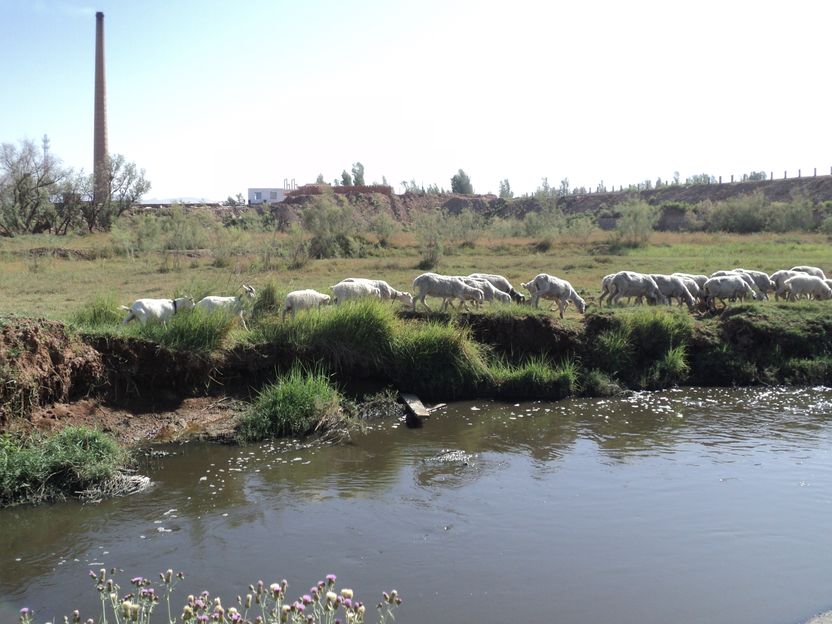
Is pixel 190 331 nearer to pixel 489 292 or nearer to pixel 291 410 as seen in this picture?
pixel 291 410

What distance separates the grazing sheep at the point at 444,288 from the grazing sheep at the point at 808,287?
26.3 ft

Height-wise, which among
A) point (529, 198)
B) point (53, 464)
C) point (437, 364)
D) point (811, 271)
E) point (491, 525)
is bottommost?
point (491, 525)

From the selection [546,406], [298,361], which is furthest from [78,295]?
[546,406]

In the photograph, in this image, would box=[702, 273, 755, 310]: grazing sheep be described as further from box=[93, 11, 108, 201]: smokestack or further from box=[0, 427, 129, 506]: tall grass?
box=[93, 11, 108, 201]: smokestack

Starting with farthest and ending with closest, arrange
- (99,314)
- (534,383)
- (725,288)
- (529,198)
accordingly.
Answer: (529,198), (725,288), (534,383), (99,314)

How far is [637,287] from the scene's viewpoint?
19.4 metres

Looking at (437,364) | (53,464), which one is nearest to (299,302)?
(437,364)

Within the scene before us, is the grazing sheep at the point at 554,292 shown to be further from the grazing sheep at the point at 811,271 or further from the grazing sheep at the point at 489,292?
the grazing sheep at the point at 811,271

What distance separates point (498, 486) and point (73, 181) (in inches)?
1863

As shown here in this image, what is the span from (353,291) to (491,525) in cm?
860

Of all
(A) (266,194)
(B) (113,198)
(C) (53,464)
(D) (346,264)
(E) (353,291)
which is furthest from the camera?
(A) (266,194)

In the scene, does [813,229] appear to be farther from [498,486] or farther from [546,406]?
[498,486]

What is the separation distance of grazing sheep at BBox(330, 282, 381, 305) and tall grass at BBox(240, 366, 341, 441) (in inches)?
148

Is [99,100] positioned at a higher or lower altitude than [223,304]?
higher
